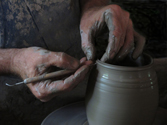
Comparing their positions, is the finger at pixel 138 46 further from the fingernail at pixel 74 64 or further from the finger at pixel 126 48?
the fingernail at pixel 74 64

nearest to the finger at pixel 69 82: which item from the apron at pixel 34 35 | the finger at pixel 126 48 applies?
the finger at pixel 126 48

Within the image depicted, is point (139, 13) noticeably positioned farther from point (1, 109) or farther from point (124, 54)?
point (1, 109)

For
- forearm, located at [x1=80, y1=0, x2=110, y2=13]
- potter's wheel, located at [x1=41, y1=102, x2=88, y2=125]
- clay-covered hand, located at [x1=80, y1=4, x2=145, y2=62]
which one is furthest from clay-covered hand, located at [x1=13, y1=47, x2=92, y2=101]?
forearm, located at [x1=80, y1=0, x2=110, y2=13]

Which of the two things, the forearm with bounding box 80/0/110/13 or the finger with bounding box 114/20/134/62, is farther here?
the forearm with bounding box 80/0/110/13

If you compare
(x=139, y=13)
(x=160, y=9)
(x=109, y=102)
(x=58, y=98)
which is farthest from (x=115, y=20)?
(x=160, y=9)

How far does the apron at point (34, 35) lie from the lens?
3.95ft

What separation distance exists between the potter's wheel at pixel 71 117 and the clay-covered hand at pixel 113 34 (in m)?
0.40

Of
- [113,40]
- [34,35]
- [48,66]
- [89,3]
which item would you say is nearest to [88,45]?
[113,40]

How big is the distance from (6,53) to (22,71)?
20 cm

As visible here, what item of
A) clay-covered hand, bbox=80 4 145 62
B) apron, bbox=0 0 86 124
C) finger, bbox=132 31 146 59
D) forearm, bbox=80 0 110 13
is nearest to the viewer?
clay-covered hand, bbox=80 4 145 62

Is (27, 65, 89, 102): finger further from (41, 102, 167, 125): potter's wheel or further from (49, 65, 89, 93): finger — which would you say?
(41, 102, 167, 125): potter's wheel

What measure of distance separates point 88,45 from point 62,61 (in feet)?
0.73

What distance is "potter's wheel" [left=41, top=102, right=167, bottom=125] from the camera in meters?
1.15

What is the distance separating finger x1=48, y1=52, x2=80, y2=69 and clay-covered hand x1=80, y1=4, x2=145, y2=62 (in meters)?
0.15
